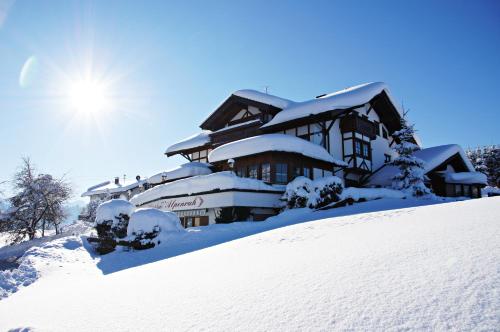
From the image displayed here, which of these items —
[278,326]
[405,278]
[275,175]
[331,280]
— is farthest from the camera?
[275,175]

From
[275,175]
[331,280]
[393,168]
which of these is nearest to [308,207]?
[275,175]

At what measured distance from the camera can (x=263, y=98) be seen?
2628 cm

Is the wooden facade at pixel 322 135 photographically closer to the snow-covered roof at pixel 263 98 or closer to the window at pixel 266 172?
the window at pixel 266 172

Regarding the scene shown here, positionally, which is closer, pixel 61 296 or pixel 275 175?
pixel 61 296

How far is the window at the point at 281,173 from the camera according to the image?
2089 cm

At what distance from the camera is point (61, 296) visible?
6867 millimetres

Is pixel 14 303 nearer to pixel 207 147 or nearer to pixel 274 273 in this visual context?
pixel 274 273

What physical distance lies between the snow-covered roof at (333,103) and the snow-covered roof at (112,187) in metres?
26.3

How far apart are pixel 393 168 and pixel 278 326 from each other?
81.0ft

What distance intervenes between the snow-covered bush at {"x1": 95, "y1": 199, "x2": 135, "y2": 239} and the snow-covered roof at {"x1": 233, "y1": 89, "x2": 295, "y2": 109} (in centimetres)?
1334

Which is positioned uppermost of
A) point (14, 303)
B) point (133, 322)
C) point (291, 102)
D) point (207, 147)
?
point (291, 102)

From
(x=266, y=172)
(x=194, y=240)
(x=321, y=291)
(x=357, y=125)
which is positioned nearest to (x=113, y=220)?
(x=194, y=240)

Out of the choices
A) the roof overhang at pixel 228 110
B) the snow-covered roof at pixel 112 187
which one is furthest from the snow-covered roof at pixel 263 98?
the snow-covered roof at pixel 112 187

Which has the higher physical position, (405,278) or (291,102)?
(291,102)
